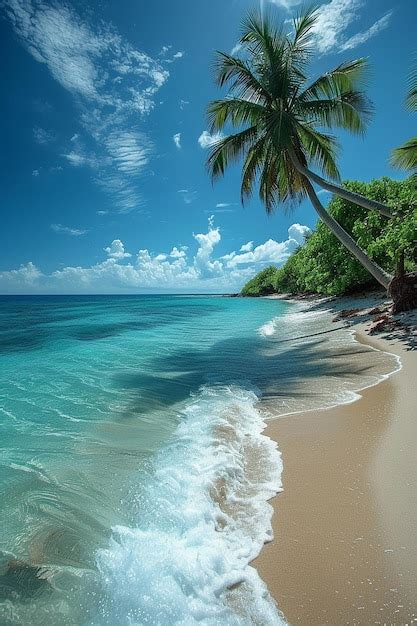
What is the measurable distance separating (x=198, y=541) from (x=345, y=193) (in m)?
11.7

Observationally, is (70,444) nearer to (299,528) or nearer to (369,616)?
(299,528)

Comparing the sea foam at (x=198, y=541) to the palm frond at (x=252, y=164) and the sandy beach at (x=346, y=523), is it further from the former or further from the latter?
the palm frond at (x=252, y=164)

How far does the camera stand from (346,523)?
2.63 m

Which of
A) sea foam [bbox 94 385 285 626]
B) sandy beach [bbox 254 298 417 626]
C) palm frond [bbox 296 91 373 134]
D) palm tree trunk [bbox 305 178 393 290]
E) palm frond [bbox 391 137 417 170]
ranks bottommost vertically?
sea foam [bbox 94 385 285 626]

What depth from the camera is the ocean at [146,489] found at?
7.25ft

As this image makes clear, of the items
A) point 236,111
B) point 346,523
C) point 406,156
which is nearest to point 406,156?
point 406,156

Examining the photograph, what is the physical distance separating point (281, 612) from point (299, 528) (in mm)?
755

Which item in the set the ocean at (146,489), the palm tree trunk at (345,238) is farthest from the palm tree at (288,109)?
the ocean at (146,489)

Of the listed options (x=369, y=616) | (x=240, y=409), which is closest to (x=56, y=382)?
(x=240, y=409)

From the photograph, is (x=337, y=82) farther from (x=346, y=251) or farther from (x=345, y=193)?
(x=346, y=251)

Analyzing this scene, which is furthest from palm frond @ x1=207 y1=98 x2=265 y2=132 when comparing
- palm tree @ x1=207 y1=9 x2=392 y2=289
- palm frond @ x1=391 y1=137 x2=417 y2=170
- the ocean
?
the ocean

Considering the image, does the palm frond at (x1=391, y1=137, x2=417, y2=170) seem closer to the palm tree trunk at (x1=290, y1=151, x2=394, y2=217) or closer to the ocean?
the palm tree trunk at (x1=290, y1=151, x2=394, y2=217)

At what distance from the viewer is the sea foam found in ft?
6.92

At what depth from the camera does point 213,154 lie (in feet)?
45.1
